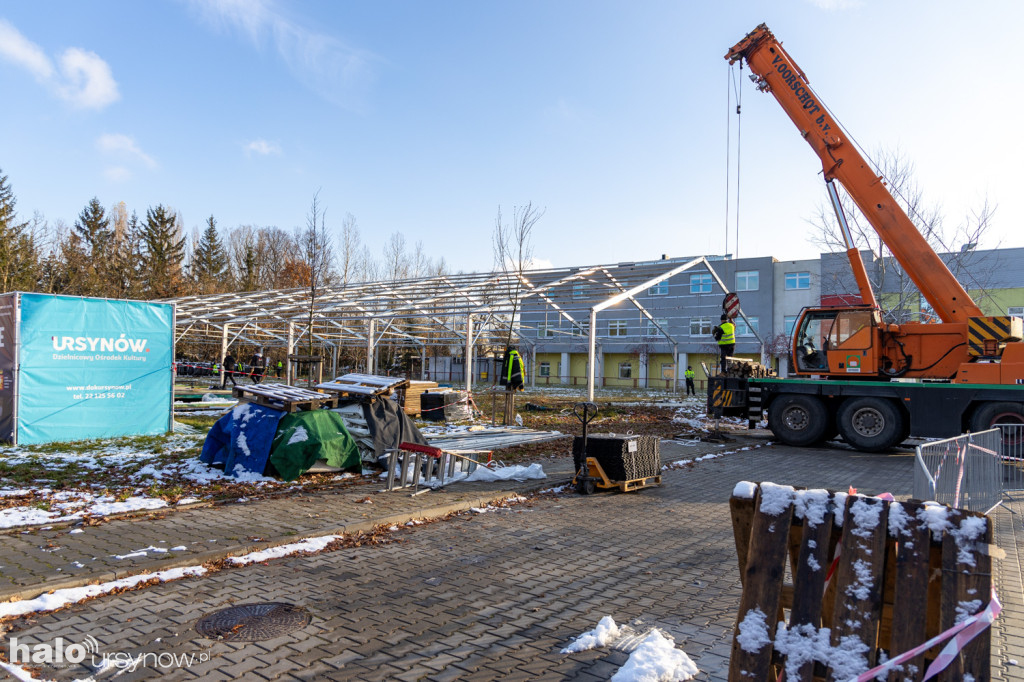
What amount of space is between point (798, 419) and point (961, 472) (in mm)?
8042

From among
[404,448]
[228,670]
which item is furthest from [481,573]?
[404,448]

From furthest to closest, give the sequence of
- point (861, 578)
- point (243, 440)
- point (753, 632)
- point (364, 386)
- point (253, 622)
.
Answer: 1. point (364, 386)
2. point (243, 440)
3. point (253, 622)
4. point (753, 632)
5. point (861, 578)

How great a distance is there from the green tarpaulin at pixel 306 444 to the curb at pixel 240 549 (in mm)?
2304

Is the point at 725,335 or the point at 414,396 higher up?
the point at 725,335

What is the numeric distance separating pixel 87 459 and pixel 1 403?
122 inches

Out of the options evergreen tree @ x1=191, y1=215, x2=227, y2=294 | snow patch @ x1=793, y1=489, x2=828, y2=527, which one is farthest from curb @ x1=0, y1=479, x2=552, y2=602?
evergreen tree @ x1=191, y1=215, x2=227, y2=294

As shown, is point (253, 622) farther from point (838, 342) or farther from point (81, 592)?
point (838, 342)

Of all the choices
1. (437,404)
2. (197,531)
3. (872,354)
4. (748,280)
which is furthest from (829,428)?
(748,280)

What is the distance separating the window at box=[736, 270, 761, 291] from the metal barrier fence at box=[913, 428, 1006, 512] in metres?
36.9

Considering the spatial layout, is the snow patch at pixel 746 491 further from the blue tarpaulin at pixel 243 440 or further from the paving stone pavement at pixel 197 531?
the blue tarpaulin at pixel 243 440

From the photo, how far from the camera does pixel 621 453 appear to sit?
9.03 metres

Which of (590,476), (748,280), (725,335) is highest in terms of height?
(748,280)

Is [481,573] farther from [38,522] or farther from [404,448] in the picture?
[38,522]

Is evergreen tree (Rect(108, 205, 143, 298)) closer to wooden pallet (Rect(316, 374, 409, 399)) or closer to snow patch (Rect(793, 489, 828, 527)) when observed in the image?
wooden pallet (Rect(316, 374, 409, 399))
